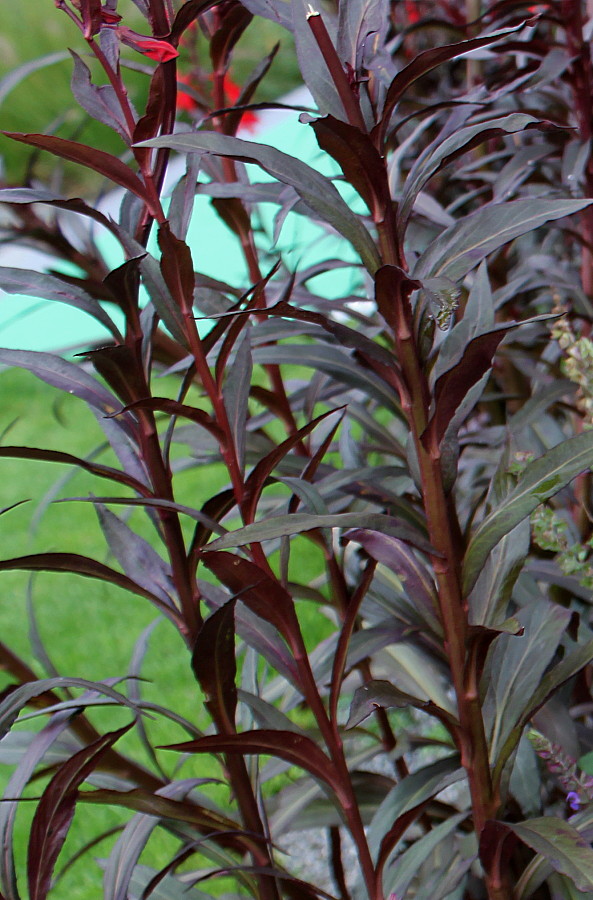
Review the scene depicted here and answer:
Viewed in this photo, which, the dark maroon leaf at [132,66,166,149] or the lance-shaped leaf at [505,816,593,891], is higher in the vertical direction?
the dark maroon leaf at [132,66,166,149]

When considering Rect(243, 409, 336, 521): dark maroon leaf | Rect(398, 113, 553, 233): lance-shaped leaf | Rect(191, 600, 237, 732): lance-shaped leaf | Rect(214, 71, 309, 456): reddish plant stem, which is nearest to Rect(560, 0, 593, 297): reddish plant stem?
Rect(214, 71, 309, 456): reddish plant stem

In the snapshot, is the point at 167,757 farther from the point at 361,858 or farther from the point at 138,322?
the point at 138,322

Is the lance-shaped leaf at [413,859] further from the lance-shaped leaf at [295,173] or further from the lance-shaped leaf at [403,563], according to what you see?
the lance-shaped leaf at [295,173]

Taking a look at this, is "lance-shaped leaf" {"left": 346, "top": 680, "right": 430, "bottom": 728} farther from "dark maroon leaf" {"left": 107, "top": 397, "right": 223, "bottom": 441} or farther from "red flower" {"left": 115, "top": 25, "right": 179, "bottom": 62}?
"red flower" {"left": 115, "top": 25, "right": 179, "bottom": 62}

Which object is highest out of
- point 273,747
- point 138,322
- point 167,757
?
point 138,322

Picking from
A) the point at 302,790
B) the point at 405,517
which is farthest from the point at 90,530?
the point at 405,517

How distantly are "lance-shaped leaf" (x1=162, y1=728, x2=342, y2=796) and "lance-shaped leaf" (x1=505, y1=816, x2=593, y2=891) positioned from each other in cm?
12

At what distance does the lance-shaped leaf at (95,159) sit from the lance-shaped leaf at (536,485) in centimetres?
29

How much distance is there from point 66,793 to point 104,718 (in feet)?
4.86

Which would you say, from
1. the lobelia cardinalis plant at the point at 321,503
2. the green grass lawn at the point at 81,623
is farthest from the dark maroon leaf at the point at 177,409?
the green grass lawn at the point at 81,623

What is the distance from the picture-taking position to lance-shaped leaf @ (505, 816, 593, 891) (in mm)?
481

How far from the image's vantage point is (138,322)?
573mm

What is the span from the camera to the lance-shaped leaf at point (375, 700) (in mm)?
523

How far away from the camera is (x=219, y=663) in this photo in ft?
1.80
